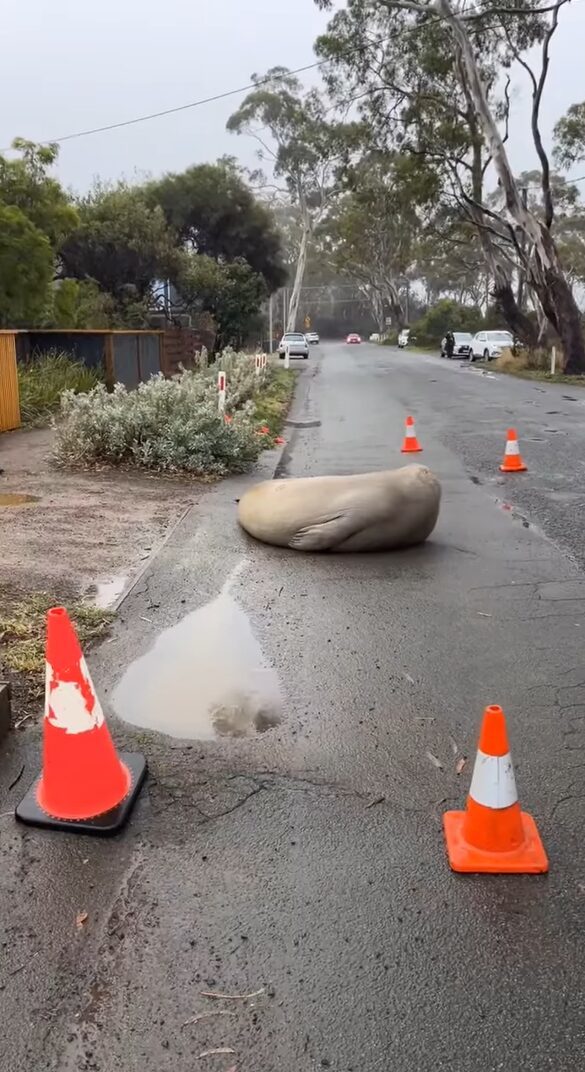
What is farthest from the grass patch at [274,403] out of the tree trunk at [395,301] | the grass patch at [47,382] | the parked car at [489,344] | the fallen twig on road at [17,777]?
the tree trunk at [395,301]

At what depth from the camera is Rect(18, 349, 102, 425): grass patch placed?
14.7m

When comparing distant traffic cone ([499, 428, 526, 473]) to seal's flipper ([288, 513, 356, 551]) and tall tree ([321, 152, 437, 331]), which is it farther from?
tall tree ([321, 152, 437, 331])

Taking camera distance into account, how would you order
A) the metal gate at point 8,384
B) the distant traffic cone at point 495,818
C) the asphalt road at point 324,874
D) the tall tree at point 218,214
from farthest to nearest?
the tall tree at point 218,214, the metal gate at point 8,384, the distant traffic cone at point 495,818, the asphalt road at point 324,874

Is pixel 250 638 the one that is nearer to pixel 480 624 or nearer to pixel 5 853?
pixel 480 624

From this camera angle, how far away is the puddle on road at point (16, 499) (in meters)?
8.52

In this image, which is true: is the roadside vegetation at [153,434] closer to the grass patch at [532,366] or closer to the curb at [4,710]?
the curb at [4,710]

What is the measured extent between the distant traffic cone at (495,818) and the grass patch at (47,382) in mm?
12491

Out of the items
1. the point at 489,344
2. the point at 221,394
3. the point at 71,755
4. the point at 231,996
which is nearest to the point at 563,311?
the point at 489,344

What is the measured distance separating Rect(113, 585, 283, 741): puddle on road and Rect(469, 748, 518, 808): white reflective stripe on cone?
49.4 inches

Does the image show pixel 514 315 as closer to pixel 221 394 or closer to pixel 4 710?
pixel 221 394

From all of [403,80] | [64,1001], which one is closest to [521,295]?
[403,80]

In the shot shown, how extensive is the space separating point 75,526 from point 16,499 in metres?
1.34

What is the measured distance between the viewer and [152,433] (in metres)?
10.7

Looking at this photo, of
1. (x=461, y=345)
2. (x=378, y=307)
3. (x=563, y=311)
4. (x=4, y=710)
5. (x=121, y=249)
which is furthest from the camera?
(x=378, y=307)
